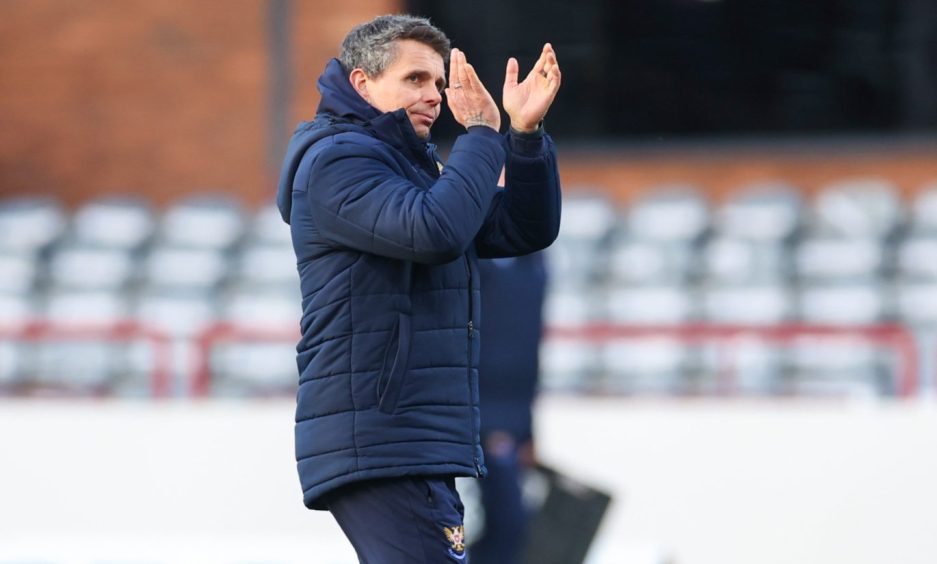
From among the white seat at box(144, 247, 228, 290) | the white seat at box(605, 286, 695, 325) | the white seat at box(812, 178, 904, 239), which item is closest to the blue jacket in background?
the white seat at box(605, 286, 695, 325)

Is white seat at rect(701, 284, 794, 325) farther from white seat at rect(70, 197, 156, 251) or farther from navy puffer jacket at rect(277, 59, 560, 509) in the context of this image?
navy puffer jacket at rect(277, 59, 560, 509)

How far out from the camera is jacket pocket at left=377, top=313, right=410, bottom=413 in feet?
10.4

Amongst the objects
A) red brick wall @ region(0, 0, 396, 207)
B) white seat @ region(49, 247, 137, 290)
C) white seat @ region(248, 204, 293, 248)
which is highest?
red brick wall @ region(0, 0, 396, 207)

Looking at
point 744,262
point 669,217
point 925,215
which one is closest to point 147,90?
point 669,217

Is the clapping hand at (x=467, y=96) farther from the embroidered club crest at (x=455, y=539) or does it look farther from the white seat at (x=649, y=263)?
the white seat at (x=649, y=263)

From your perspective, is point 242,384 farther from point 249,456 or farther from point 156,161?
point 156,161

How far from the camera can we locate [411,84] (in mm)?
3316

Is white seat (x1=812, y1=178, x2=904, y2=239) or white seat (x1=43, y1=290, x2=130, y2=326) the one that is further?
white seat (x1=43, y1=290, x2=130, y2=326)

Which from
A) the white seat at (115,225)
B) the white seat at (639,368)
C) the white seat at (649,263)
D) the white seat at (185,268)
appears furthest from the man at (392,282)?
the white seat at (115,225)

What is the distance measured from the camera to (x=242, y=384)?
9.38 m

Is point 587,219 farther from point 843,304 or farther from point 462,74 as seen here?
point 462,74

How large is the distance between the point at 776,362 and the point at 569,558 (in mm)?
3488

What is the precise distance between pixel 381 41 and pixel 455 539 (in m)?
0.97

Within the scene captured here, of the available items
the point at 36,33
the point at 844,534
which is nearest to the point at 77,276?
the point at 36,33
